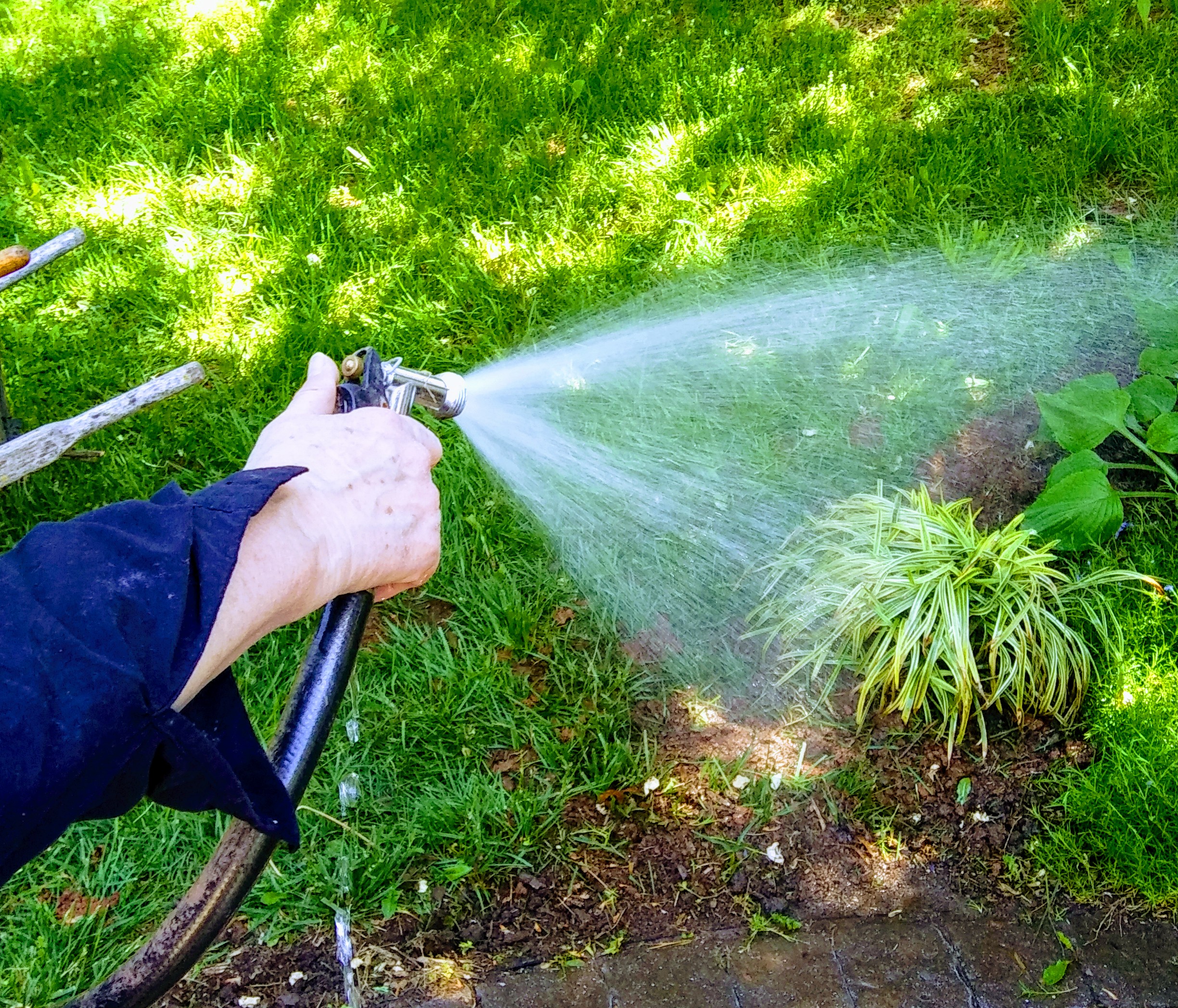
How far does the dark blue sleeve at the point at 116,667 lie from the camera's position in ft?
3.71

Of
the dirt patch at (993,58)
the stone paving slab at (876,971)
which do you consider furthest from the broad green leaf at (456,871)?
the dirt patch at (993,58)

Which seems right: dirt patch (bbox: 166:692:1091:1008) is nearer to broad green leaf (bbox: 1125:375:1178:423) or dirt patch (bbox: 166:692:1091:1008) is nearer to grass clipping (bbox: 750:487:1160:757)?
grass clipping (bbox: 750:487:1160:757)

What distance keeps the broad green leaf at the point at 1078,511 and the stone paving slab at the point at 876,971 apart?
102cm

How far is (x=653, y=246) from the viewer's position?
4.12m

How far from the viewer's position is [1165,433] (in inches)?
121

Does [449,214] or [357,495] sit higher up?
[357,495]

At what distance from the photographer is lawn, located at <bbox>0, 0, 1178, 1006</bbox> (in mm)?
2748

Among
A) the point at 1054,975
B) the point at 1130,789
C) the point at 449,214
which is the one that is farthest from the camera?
the point at 449,214

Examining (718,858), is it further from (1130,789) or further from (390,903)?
(1130,789)

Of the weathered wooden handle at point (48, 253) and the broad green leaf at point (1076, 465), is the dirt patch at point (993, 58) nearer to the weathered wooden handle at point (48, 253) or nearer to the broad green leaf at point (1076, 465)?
the broad green leaf at point (1076, 465)

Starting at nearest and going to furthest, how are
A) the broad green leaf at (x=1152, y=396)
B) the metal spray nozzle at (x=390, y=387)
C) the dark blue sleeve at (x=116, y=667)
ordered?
the dark blue sleeve at (x=116, y=667) → the metal spray nozzle at (x=390, y=387) → the broad green leaf at (x=1152, y=396)

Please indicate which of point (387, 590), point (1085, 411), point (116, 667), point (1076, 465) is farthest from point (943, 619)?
point (116, 667)

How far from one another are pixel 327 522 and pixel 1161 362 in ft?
9.10

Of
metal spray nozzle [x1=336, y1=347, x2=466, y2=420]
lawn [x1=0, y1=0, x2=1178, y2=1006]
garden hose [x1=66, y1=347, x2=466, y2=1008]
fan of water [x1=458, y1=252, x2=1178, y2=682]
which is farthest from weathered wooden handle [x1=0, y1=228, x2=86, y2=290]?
garden hose [x1=66, y1=347, x2=466, y2=1008]
